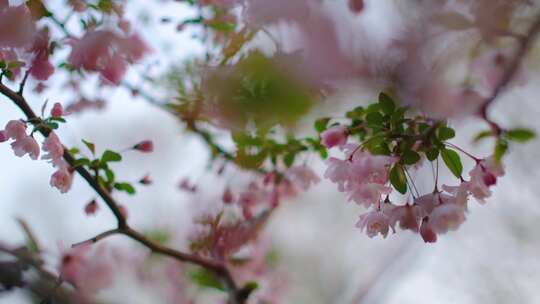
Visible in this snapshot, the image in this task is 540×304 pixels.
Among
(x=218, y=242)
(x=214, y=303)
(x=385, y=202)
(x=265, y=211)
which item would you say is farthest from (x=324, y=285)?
(x=385, y=202)

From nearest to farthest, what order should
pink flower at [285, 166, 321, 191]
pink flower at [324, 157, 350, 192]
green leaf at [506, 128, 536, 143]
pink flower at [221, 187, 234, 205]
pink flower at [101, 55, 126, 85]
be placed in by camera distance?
green leaf at [506, 128, 536, 143] → pink flower at [324, 157, 350, 192] → pink flower at [101, 55, 126, 85] → pink flower at [285, 166, 321, 191] → pink flower at [221, 187, 234, 205]

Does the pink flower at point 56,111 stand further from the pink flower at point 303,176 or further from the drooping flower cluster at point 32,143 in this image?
the pink flower at point 303,176

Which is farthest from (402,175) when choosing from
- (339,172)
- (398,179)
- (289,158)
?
(289,158)

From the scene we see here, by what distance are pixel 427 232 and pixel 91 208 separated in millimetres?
802

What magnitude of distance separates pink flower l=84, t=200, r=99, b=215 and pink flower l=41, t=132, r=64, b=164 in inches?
11.4

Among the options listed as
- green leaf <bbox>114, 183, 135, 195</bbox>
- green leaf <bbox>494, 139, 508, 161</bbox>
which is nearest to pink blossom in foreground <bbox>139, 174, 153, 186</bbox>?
green leaf <bbox>114, 183, 135, 195</bbox>

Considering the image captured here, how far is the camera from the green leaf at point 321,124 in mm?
1078

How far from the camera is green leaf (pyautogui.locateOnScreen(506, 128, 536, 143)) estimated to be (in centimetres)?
85

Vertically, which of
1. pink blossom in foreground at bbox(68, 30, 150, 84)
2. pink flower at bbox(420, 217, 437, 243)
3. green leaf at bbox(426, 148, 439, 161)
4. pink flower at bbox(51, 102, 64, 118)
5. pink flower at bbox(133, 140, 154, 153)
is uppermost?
pink blossom in foreground at bbox(68, 30, 150, 84)

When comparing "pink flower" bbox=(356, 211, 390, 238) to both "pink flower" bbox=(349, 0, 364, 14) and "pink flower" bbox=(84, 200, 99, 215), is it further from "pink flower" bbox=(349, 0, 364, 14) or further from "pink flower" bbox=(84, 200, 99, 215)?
"pink flower" bbox=(84, 200, 99, 215)

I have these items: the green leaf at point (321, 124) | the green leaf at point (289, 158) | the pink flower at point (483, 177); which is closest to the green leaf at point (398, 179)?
the pink flower at point (483, 177)

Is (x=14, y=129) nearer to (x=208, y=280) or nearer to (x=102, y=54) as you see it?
(x=102, y=54)

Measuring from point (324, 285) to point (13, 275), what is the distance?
11.2 feet

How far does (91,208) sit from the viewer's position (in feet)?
4.19
